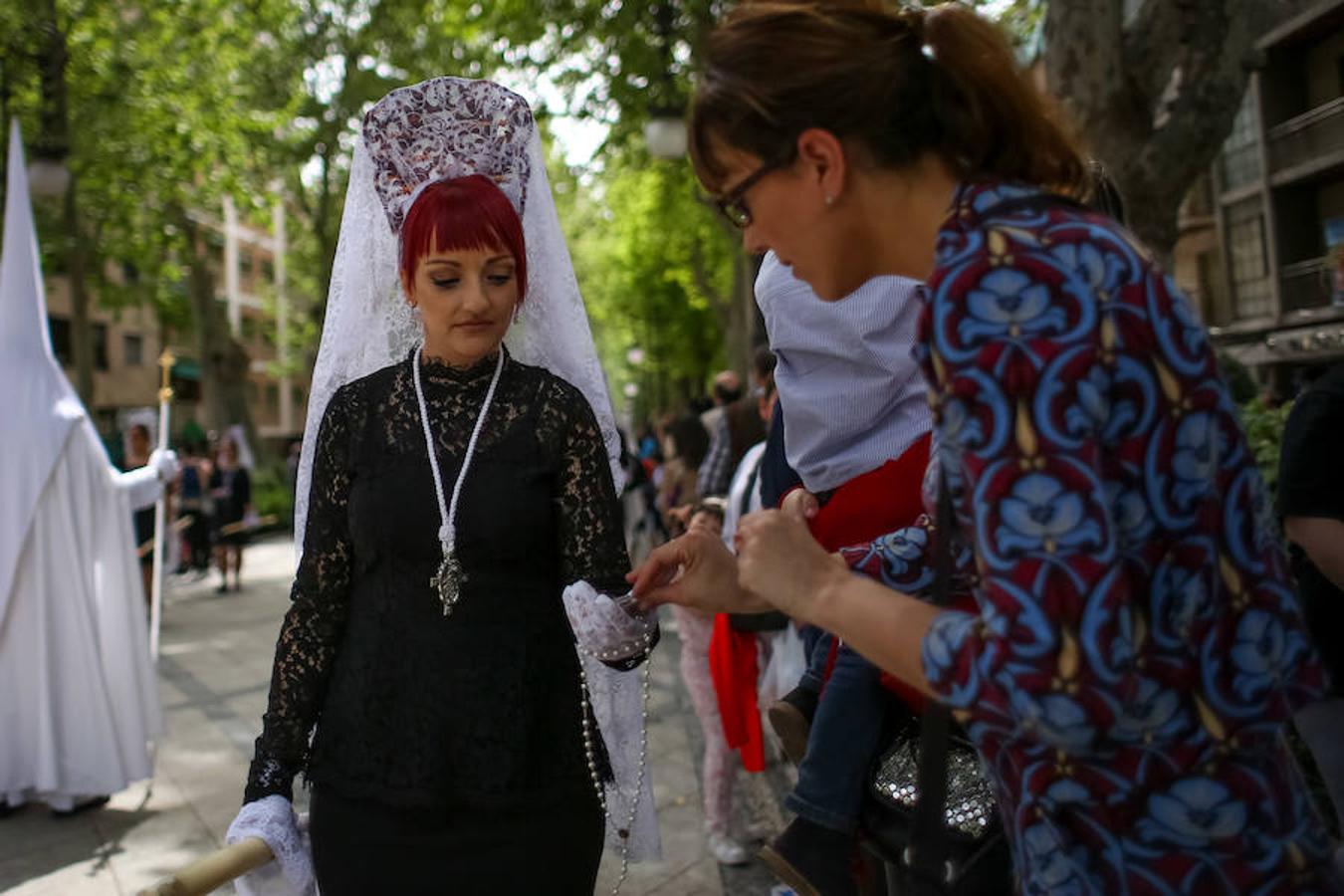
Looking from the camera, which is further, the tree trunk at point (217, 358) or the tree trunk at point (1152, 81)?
the tree trunk at point (217, 358)

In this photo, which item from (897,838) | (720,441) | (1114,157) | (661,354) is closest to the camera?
(897,838)

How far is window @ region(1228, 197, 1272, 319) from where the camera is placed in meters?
24.5

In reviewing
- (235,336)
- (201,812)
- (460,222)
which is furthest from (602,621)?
(235,336)

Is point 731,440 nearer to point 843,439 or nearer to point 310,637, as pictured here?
point 843,439

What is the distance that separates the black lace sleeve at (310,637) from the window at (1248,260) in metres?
25.3

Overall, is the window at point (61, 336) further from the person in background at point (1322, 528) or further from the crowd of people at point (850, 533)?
the person in background at point (1322, 528)

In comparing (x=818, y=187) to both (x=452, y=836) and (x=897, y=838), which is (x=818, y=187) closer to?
(x=897, y=838)

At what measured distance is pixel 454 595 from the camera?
2.22m

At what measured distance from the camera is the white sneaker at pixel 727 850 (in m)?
4.68

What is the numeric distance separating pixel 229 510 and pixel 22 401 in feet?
31.5

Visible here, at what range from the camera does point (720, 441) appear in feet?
18.5

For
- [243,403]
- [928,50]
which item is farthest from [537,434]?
[243,403]

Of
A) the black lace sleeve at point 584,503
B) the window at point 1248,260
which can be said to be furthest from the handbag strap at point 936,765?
the window at point 1248,260

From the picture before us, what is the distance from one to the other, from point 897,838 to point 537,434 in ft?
3.21
